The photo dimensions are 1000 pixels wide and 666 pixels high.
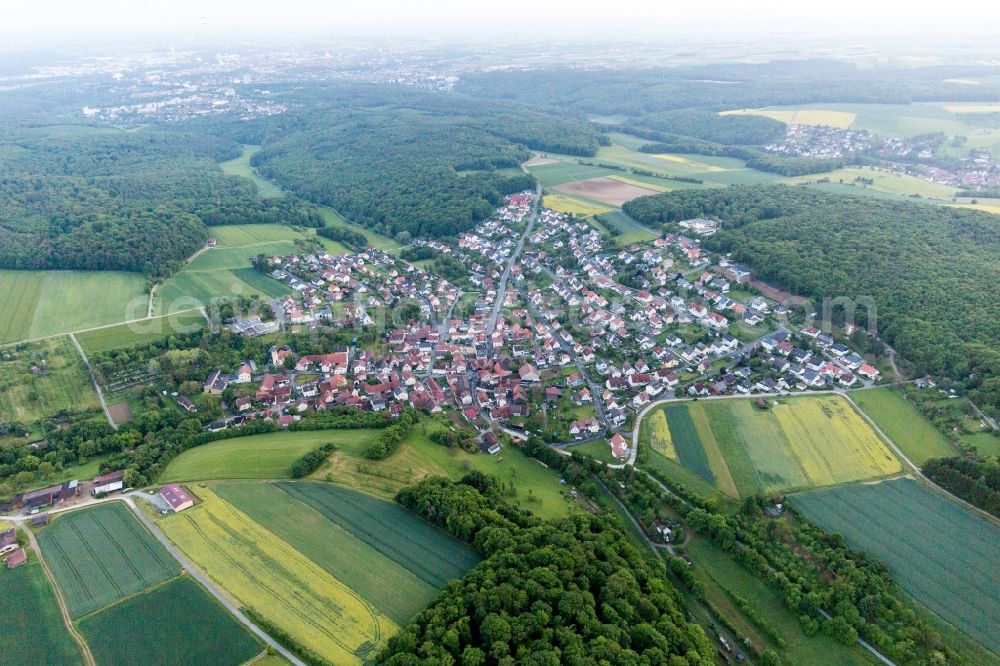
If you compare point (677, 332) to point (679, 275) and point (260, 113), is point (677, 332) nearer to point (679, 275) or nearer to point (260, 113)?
point (679, 275)

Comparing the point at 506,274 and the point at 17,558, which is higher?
the point at 506,274

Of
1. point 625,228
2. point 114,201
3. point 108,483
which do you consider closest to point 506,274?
point 625,228

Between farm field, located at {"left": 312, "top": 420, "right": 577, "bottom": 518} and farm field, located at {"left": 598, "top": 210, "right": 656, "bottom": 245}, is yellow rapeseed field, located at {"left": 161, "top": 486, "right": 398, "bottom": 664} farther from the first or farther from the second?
farm field, located at {"left": 598, "top": 210, "right": 656, "bottom": 245}

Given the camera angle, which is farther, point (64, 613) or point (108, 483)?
point (108, 483)

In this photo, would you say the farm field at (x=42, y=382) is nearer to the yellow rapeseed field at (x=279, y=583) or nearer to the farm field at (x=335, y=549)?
the farm field at (x=335, y=549)

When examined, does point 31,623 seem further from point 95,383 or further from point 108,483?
point 95,383

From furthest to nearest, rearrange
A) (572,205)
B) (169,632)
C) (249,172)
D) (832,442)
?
(249,172) < (572,205) < (832,442) < (169,632)
